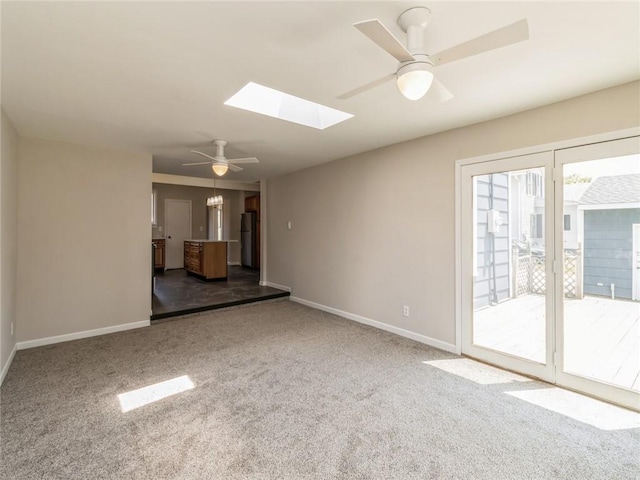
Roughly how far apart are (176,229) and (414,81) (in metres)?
8.70

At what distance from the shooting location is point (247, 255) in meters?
9.13

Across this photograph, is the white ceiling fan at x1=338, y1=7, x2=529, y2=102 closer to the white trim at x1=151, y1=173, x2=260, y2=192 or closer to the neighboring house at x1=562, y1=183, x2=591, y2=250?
the neighboring house at x1=562, y1=183, x2=591, y2=250

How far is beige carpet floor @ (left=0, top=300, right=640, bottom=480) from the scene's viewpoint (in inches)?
67.2

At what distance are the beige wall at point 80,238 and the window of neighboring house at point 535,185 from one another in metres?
4.57

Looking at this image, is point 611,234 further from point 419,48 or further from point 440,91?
point 419,48

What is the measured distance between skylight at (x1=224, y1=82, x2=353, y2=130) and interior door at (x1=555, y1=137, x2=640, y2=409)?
2093 mm

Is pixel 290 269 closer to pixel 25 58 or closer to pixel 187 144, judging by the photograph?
pixel 187 144

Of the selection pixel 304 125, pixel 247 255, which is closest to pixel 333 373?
pixel 304 125

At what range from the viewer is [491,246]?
3156 millimetres

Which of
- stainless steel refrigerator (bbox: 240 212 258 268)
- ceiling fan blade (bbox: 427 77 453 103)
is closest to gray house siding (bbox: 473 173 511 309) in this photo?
ceiling fan blade (bbox: 427 77 453 103)

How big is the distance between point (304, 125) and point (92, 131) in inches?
90.6

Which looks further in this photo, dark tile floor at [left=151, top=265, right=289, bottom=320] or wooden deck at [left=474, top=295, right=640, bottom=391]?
dark tile floor at [left=151, top=265, right=289, bottom=320]

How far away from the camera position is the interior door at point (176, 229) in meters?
8.75

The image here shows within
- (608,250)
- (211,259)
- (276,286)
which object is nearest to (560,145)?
(608,250)
